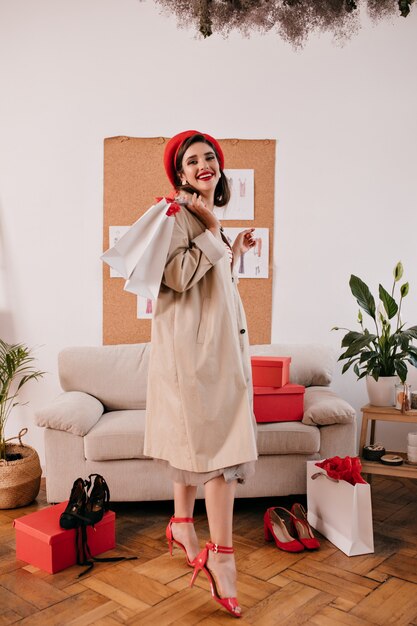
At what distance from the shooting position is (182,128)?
366 cm

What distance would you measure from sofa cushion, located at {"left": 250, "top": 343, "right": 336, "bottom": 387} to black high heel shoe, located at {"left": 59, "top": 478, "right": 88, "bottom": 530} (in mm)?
1302

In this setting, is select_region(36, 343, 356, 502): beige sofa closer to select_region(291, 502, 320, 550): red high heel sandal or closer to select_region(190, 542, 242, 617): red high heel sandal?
select_region(291, 502, 320, 550): red high heel sandal

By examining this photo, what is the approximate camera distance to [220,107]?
3.65 metres

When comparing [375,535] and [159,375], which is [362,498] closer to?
[375,535]

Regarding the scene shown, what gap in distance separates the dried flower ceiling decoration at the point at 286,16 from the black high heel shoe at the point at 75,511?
266 centimetres

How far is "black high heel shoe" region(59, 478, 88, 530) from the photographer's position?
2328 mm

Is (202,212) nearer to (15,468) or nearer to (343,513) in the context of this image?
(343,513)

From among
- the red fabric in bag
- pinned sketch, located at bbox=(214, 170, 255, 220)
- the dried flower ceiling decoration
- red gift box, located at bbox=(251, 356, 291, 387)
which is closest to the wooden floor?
the red fabric in bag

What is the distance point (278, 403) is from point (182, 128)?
1754mm

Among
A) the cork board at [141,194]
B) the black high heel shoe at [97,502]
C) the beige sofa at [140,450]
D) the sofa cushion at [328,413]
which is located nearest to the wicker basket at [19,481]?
the beige sofa at [140,450]

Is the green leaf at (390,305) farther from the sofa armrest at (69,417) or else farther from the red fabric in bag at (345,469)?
the sofa armrest at (69,417)

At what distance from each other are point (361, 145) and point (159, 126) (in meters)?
1.19

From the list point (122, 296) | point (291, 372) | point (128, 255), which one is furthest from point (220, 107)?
point (128, 255)

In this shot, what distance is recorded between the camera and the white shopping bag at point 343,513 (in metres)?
2.40
